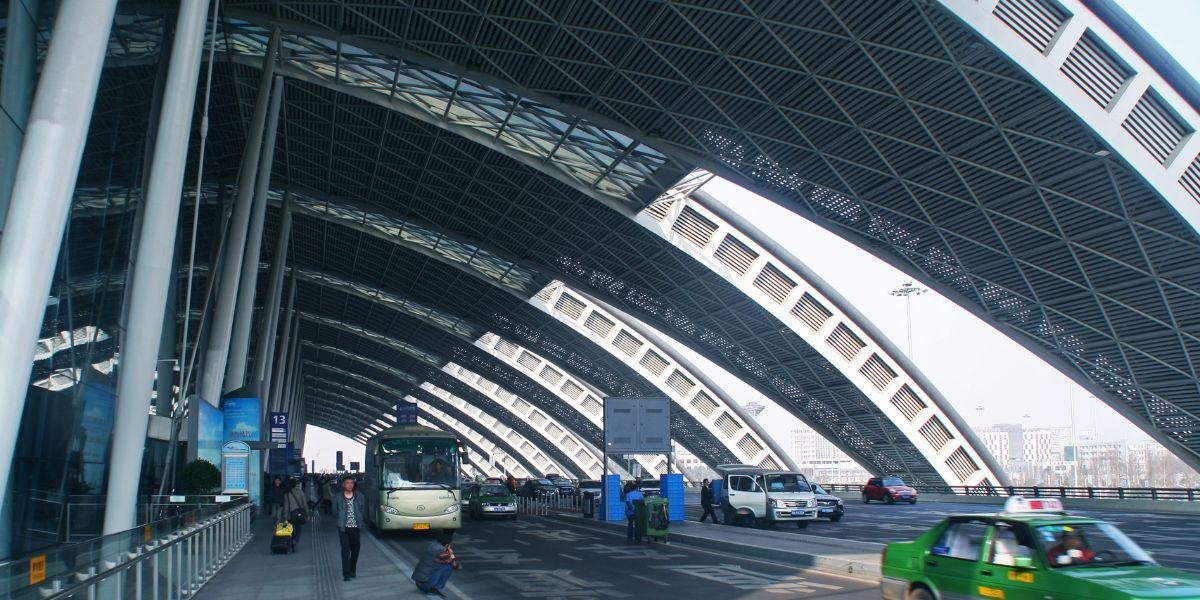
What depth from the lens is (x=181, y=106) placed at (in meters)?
20.8

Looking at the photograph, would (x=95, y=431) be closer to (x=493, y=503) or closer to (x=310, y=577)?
(x=310, y=577)

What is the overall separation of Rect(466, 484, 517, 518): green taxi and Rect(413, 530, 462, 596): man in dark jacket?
24848 millimetres

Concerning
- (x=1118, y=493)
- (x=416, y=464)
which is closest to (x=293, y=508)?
(x=416, y=464)

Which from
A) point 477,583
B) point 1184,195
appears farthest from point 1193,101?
point 477,583

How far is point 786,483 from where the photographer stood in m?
31.2

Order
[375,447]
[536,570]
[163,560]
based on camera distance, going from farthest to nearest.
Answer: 1. [375,447]
2. [536,570]
3. [163,560]

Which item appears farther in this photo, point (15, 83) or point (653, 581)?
point (15, 83)

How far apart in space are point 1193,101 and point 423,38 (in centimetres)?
2410

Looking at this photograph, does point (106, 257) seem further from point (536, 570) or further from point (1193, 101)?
point (1193, 101)

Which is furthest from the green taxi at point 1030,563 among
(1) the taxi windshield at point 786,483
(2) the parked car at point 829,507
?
(2) the parked car at point 829,507

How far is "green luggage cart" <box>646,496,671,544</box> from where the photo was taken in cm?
2391

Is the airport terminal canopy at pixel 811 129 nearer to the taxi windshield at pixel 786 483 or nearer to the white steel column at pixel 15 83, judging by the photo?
the white steel column at pixel 15 83

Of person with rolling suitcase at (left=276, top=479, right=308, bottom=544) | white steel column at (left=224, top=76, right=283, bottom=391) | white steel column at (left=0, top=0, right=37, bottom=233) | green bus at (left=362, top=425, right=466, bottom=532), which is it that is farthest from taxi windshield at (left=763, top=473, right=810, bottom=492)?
white steel column at (left=224, top=76, right=283, bottom=391)

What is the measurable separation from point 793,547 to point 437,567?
9021 mm
